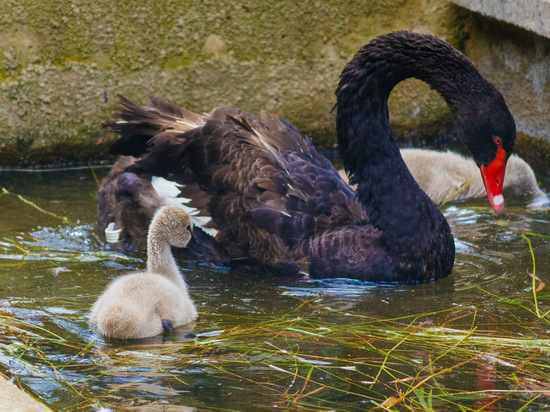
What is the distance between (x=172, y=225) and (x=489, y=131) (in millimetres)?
1427

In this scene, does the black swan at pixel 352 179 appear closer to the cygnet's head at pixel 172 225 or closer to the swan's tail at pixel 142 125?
the swan's tail at pixel 142 125

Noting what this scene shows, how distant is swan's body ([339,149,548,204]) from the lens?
5.52 meters

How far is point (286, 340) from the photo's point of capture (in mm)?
3400

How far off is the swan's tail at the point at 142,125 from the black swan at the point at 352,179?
88 millimetres

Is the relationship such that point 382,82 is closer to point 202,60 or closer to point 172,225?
point 172,225

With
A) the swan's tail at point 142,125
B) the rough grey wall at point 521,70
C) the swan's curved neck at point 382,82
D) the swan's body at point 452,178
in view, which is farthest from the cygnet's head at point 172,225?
the rough grey wall at point 521,70

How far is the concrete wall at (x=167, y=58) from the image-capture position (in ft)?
19.2

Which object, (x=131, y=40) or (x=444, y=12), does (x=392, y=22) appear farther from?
(x=131, y=40)

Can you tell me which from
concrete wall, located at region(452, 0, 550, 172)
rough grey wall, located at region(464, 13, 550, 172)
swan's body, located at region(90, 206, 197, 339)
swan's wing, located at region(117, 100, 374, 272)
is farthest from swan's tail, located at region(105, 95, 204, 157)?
rough grey wall, located at region(464, 13, 550, 172)

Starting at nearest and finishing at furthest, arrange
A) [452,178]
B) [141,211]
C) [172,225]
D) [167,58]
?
1. [172,225]
2. [141,211]
3. [452,178]
4. [167,58]

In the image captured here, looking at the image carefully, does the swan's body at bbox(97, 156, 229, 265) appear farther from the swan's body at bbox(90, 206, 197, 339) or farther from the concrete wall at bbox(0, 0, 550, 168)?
the concrete wall at bbox(0, 0, 550, 168)

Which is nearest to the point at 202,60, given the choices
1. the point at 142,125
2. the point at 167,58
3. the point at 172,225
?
the point at 167,58

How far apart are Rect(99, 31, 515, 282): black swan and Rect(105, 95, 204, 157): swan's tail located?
88 mm

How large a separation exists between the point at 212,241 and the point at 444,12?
309 centimetres
